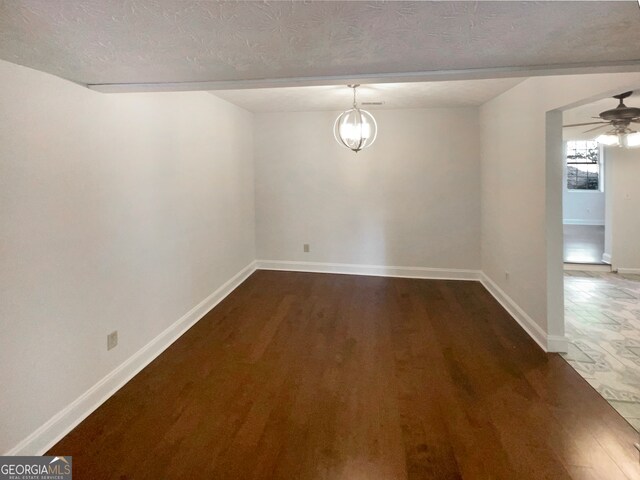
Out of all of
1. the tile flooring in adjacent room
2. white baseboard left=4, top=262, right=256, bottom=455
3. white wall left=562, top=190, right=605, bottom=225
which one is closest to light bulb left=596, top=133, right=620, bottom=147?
the tile flooring in adjacent room

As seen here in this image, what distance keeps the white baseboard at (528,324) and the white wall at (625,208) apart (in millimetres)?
2596

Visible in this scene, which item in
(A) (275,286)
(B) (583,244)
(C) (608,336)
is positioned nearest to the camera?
(C) (608,336)

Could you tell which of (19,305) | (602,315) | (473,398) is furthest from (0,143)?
(602,315)

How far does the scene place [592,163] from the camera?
10.4m

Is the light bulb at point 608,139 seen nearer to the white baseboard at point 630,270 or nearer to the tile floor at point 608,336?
the tile floor at point 608,336

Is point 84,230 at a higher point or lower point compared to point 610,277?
higher

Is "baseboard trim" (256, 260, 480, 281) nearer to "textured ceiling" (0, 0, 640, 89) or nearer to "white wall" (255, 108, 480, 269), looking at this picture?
"white wall" (255, 108, 480, 269)

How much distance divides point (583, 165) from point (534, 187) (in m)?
9.77

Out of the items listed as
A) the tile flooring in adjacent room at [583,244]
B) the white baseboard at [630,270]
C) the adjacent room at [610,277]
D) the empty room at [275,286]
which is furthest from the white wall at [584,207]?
the empty room at [275,286]

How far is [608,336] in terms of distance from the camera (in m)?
3.14

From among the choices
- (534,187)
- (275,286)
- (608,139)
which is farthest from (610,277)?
(275,286)

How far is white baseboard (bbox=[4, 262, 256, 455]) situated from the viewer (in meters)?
1.84

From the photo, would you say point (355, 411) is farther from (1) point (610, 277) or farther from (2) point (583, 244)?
(2) point (583, 244)

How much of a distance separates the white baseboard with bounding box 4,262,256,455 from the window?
11.6 metres
